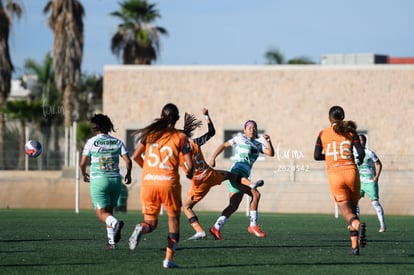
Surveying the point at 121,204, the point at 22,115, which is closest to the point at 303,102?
the point at 121,204

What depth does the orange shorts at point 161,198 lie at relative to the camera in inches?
438

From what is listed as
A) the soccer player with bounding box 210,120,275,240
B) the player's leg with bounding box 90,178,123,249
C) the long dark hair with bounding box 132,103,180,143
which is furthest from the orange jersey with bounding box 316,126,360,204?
the soccer player with bounding box 210,120,275,240

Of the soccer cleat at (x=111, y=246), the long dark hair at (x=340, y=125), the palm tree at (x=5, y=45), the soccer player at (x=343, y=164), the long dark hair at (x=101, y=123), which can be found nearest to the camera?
the soccer player at (x=343, y=164)

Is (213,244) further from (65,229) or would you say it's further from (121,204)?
(121,204)

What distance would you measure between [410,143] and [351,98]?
3.01m

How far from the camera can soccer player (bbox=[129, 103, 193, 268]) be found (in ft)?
36.6

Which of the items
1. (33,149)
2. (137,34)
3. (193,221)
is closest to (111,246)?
(193,221)

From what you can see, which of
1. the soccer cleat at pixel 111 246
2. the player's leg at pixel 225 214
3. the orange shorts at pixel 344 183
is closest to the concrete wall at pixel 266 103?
the player's leg at pixel 225 214

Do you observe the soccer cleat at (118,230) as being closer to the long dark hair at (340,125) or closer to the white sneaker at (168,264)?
the white sneaker at (168,264)

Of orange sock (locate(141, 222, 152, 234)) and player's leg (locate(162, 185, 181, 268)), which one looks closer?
player's leg (locate(162, 185, 181, 268))

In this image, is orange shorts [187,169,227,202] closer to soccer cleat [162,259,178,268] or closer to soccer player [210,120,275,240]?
soccer player [210,120,275,240]

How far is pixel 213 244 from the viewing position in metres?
14.9

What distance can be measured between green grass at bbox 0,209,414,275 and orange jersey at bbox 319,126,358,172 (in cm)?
120

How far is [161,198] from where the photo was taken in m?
11.2
